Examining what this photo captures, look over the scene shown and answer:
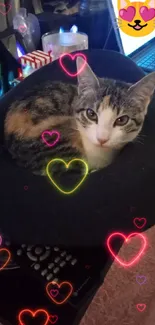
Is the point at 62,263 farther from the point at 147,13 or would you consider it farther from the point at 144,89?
the point at 147,13

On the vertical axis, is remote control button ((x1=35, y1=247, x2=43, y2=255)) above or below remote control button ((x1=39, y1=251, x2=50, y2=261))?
above

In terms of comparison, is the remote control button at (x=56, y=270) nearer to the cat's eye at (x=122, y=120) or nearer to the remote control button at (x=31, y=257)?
the remote control button at (x=31, y=257)

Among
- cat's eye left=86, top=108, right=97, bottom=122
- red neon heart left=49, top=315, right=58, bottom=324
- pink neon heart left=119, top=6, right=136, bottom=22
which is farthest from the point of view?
pink neon heart left=119, top=6, right=136, bottom=22

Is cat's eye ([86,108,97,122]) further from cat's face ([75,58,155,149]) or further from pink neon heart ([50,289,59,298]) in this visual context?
pink neon heart ([50,289,59,298])

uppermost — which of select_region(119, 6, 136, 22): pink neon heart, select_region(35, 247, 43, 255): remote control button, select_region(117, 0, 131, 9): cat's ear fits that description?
select_region(117, 0, 131, 9): cat's ear

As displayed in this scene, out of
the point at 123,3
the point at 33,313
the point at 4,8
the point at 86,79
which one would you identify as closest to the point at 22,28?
the point at 4,8

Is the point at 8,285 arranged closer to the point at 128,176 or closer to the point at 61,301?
the point at 61,301

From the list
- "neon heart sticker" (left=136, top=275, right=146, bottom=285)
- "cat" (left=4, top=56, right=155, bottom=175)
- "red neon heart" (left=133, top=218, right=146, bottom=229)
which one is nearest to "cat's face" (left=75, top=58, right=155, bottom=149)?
"cat" (left=4, top=56, right=155, bottom=175)

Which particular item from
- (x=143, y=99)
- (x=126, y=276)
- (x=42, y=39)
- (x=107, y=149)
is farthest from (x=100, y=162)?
(x=42, y=39)

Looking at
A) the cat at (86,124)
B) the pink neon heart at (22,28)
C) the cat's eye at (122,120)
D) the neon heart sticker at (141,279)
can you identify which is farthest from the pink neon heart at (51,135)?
the pink neon heart at (22,28)

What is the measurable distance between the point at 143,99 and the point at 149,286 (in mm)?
364

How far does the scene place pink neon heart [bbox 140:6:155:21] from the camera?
1018 millimetres

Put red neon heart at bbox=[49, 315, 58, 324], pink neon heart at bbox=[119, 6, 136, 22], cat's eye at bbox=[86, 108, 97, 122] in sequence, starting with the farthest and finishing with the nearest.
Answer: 1. pink neon heart at bbox=[119, 6, 136, 22]
2. cat's eye at bbox=[86, 108, 97, 122]
3. red neon heart at bbox=[49, 315, 58, 324]

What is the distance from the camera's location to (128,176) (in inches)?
24.7
